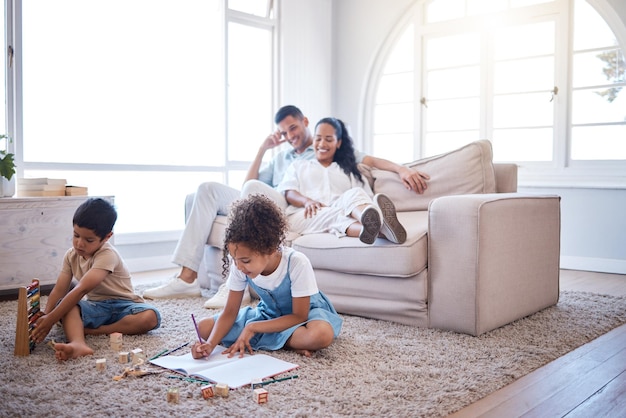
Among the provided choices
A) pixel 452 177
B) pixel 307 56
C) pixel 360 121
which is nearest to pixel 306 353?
pixel 452 177

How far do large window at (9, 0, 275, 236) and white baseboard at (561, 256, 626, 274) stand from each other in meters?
2.62

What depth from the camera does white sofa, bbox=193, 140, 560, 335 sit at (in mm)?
2297

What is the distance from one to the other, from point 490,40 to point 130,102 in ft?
8.99

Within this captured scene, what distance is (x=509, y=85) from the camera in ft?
14.9

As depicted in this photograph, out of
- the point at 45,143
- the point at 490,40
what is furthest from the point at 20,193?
the point at 490,40

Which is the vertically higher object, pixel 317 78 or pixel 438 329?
pixel 317 78

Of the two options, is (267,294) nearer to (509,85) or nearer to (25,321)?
(25,321)

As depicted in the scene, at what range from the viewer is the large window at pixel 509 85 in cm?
411

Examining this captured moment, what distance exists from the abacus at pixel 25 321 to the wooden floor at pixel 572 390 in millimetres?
1352

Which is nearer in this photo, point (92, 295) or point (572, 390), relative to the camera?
point (572, 390)

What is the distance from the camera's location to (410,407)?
60.0 inches

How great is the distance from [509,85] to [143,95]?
2718mm

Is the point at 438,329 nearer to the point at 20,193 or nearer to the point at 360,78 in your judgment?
the point at 20,193

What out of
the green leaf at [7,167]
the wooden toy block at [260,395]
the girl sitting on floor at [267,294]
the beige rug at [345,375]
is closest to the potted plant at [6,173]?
the green leaf at [7,167]
